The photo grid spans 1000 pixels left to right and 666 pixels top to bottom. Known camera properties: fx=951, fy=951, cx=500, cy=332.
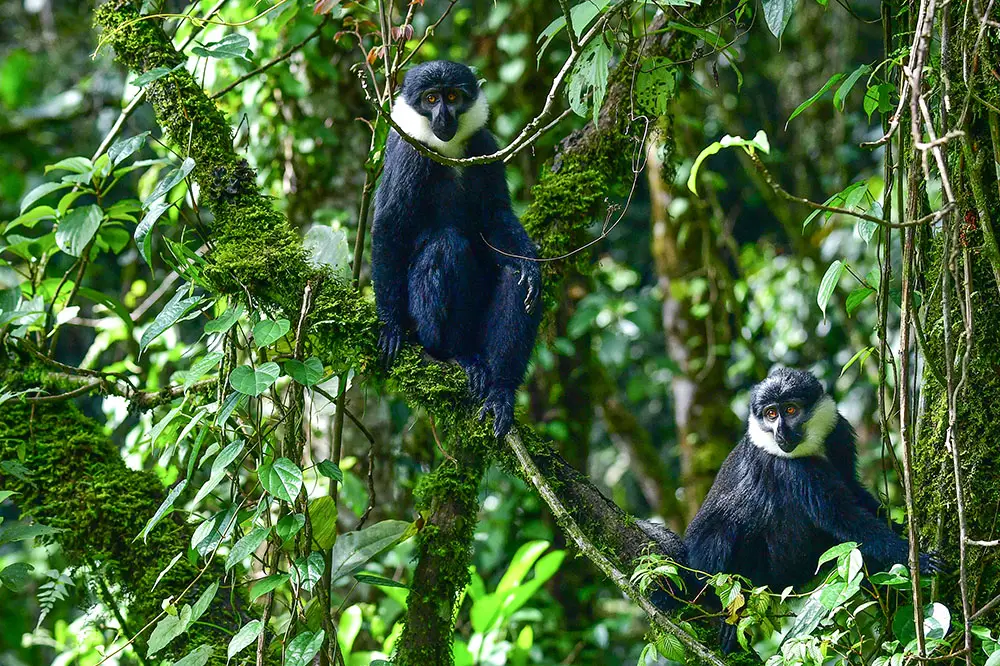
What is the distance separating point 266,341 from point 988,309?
229 cm

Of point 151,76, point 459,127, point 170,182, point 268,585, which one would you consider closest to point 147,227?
point 170,182

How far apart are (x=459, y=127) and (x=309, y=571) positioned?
8.28ft

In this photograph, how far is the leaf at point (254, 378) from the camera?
2.84 m

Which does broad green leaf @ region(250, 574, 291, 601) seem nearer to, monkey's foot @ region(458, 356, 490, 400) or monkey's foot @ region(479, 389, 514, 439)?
monkey's foot @ region(479, 389, 514, 439)

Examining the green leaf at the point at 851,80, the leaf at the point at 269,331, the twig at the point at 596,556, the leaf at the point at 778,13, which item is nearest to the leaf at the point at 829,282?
the green leaf at the point at 851,80

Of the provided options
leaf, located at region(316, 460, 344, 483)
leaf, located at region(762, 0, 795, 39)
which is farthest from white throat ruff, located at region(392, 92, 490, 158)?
leaf, located at region(316, 460, 344, 483)

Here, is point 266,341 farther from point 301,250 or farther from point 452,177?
point 452,177

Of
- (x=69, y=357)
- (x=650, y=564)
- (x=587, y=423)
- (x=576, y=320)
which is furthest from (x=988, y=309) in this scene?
(x=69, y=357)

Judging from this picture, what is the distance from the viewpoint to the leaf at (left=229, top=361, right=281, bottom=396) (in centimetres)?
284

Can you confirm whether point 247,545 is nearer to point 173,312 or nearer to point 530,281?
point 173,312

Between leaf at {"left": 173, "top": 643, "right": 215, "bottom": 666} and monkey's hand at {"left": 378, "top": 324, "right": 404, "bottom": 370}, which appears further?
monkey's hand at {"left": 378, "top": 324, "right": 404, "bottom": 370}

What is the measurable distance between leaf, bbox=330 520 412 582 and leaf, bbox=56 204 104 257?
1551 mm

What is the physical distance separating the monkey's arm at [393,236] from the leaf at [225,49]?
111 cm

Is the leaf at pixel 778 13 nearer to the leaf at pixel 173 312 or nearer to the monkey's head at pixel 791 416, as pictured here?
the monkey's head at pixel 791 416
